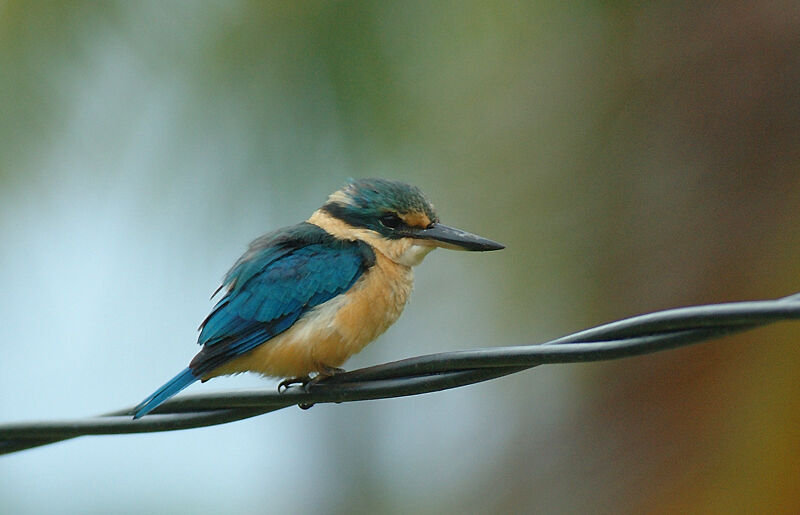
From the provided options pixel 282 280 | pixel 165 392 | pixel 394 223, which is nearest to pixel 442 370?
pixel 165 392

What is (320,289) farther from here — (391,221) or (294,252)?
(391,221)

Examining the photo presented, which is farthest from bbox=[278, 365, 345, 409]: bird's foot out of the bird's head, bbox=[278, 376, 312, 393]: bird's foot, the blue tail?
the bird's head

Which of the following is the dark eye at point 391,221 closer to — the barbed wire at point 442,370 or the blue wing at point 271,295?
the blue wing at point 271,295

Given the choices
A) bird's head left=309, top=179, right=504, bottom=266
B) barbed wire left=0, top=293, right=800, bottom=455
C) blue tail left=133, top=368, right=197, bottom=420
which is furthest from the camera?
bird's head left=309, top=179, right=504, bottom=266

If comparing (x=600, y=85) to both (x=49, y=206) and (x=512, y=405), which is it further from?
(x=49, y=206)

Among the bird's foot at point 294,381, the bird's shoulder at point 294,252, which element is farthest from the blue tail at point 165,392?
the bird's shoulder at point 294,252

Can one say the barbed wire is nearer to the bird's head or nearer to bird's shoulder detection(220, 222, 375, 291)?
bird's shoulder detection(220, 222, 375, 291)

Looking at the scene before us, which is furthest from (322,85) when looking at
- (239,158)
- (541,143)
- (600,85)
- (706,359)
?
(706,359)
